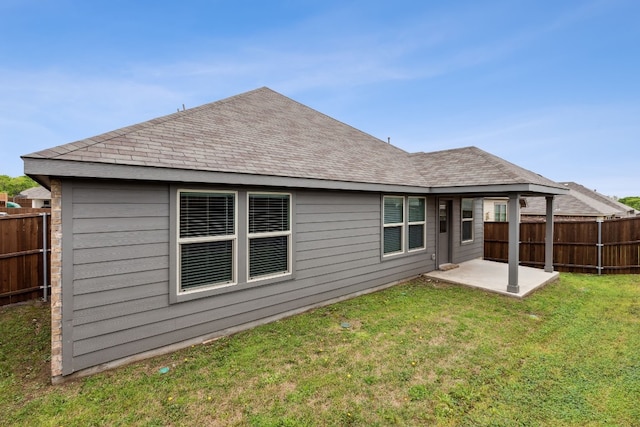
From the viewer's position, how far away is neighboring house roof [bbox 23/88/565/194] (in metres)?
3.44

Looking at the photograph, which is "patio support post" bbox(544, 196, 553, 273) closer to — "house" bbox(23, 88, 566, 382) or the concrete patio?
the concrete patio

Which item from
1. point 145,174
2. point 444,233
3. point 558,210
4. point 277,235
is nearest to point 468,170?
point 444,233

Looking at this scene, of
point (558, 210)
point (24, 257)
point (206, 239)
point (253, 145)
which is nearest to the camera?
point (206, 239)

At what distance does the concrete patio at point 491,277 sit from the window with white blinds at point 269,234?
4.78 meters

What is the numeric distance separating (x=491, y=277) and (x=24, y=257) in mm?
11037

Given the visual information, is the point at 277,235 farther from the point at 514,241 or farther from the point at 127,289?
the point at 514,241

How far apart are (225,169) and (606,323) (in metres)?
6.85

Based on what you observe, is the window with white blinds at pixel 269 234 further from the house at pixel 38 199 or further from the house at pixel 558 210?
the house at pixel 38 199

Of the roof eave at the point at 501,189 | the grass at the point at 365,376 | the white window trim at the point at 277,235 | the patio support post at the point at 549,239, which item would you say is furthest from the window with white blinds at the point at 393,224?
the patio support post at the point at 549,239

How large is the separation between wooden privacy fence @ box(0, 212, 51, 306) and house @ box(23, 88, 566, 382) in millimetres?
3052

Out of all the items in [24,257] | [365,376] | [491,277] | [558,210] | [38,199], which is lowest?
[365,376]

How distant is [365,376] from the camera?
335cm

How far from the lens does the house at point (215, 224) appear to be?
3.31m

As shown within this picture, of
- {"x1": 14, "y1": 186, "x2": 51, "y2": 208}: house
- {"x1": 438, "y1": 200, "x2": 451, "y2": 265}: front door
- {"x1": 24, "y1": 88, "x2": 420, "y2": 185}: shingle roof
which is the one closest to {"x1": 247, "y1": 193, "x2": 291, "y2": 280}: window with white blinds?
{"x1": 24, "y1": 88, "x2": 420, "y2": 185}: shingle roof
